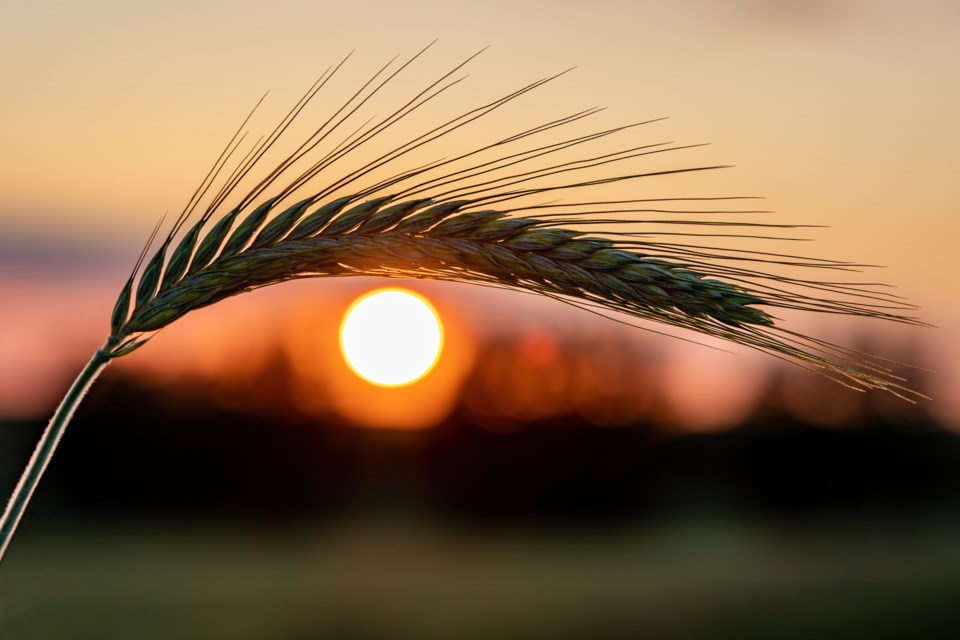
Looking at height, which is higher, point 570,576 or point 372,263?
point 372,263

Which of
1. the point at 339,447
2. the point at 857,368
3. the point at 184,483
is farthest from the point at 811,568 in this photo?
the point at 857,368

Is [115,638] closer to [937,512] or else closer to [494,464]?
[494,464]

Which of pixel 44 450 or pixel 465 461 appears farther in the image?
pixel 465 461

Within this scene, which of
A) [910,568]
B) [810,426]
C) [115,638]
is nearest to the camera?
[115,638]

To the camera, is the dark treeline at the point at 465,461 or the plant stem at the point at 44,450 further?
the dark treeline at the point at 465,461

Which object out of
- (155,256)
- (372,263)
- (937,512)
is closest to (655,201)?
(372,263)

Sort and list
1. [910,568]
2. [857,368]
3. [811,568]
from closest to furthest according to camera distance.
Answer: [857,368]
[910,568]
[811,568]

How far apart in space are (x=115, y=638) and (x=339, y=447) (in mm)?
6520

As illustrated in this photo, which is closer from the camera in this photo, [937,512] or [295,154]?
[295,154]

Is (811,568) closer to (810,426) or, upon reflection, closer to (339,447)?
(810,426)

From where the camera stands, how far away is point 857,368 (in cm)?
209

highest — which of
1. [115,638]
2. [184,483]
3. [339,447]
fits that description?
[339,447]

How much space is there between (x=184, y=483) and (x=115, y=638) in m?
5.67

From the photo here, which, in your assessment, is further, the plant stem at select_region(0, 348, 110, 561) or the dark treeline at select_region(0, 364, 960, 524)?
the dark treeline at select_region(0, 364, 960, 524)
